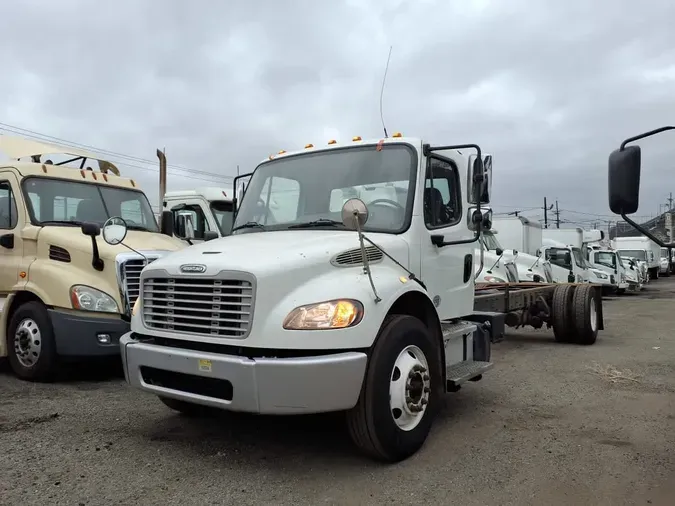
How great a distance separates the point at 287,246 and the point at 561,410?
330 cm

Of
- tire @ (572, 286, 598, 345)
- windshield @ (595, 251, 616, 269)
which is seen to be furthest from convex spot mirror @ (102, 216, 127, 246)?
windshield @ (595, 251, 616, 269)

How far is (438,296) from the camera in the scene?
5105 millimetres

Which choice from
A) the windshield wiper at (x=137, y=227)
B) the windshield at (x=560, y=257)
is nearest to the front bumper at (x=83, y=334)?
the windshield wiper at (x=137, y=227)

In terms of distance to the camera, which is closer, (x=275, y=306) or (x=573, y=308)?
(x=275, y=306)

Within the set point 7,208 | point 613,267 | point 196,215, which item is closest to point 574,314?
point 196,215

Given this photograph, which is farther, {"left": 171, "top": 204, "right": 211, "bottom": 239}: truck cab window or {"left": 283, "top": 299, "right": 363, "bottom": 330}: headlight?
{"left": 171, "top": 204, "right": 211, "bottom": 239}: truck cab window

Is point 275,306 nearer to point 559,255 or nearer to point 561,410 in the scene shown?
point 561,410

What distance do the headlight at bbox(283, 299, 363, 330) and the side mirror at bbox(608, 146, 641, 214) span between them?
1.69 metres

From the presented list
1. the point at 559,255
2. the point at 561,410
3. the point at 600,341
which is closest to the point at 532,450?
the point at 561,410

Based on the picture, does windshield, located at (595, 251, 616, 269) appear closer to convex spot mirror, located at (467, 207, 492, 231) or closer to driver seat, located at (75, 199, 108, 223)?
convex spot mirror, located at (467, 207, 492, 231)

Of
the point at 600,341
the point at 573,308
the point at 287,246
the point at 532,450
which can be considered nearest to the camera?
the point at 287,246

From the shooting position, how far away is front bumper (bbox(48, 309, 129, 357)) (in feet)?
20.0

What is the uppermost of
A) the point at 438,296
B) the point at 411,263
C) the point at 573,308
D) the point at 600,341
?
the point at 411,263

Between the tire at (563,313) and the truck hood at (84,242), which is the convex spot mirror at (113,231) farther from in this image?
the tire at (563,313)
